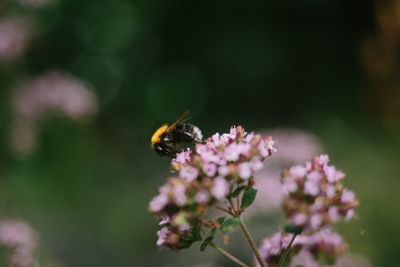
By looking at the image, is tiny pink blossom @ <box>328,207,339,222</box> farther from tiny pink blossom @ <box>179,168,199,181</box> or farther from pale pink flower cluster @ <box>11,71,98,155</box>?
pale pink flower cluster @ <box>11,71,98,155</box>

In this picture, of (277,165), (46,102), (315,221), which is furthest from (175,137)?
(46,102)

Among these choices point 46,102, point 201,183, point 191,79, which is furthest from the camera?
point 191,79

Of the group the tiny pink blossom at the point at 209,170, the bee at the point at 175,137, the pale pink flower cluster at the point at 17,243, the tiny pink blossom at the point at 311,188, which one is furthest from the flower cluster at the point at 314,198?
the pale pink flower cluster at the point at 17,243

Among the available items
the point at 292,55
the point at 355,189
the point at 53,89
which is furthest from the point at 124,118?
the point at 355,189

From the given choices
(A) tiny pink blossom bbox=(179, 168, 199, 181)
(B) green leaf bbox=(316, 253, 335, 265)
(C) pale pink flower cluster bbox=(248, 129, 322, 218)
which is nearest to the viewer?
(A) tiny pink blossom bbox=(179, 168, 199, 181)

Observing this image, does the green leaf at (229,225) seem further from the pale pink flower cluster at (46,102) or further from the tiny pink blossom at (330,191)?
the pale pink flower cluster at (46,102)

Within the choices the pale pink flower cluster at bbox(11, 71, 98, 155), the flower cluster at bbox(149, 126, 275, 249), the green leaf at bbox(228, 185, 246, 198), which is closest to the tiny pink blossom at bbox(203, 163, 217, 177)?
the flower cluster at bbox(149, 126, 275, 249)

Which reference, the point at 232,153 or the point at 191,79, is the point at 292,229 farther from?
the point at 191,79

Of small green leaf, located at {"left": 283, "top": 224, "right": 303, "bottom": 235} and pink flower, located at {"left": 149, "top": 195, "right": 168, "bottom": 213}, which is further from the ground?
pink flower, located at {"left": 149, "top": 195, "right": 168, "bottom": 213}
